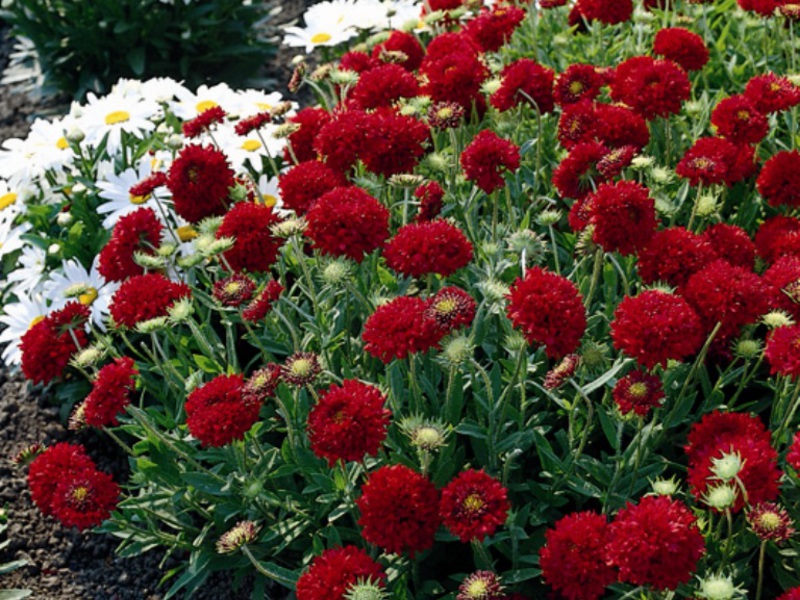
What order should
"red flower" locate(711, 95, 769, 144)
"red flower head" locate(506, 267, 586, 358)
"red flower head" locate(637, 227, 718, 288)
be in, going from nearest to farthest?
"red flower head" locate(506, 267, 586, 358) → "red flower head" locate(637, 227, 718, 288) → "red flower" locate(711, 95, 769, 144)

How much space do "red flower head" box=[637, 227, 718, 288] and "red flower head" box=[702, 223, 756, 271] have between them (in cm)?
17

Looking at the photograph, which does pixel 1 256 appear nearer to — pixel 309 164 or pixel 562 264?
pixel 309 164

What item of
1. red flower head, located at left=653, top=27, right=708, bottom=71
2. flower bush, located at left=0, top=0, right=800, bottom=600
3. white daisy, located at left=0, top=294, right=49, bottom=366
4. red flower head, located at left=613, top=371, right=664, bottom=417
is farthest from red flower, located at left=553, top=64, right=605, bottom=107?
white daisy, located at left=0, top=294, right=49, bottom=366

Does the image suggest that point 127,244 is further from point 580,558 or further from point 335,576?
point 580,558

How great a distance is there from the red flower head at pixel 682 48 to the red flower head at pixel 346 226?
5.13 feet

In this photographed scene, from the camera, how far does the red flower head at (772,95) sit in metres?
3.41

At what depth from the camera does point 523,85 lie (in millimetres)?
3465

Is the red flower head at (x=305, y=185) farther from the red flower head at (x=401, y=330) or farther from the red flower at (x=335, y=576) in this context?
the red flower at (x=335, y=576)

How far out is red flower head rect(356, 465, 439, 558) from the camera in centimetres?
247

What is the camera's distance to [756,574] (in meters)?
2.94

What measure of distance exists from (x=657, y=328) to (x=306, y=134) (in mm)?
1832

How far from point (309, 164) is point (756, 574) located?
1.91 metres

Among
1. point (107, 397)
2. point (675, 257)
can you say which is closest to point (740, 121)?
point (675, 257)

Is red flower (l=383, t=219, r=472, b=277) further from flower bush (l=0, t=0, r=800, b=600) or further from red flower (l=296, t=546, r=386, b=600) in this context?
red flower (l=296, t=546, r=386, b=600)
